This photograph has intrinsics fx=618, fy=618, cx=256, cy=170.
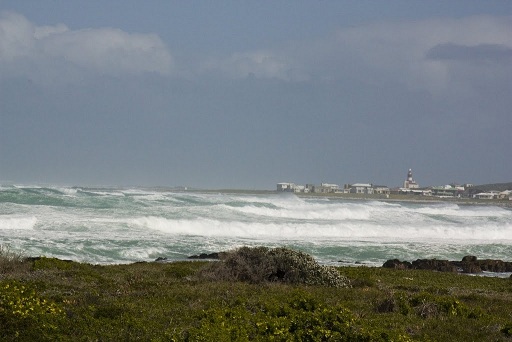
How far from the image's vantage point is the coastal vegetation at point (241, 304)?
941cm

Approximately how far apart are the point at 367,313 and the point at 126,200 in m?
58.8

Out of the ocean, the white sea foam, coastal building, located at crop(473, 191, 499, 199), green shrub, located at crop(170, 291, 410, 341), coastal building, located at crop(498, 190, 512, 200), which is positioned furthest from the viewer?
coastal building, located at crop(473, 191, 499, 199)

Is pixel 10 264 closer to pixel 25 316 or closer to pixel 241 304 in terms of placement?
pixel 241 304

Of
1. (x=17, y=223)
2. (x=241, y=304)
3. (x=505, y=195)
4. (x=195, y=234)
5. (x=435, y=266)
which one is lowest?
(x=195, y=234)

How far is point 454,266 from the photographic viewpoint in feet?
89.2

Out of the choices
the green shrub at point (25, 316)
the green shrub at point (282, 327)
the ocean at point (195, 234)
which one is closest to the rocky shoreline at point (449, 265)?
the ocean at point (195, 234)

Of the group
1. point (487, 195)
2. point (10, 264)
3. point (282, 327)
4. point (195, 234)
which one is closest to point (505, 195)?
point (487, 195)

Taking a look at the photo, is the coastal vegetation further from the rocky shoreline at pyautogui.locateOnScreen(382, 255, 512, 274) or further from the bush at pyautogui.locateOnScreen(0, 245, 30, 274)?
the rocky shoreline at pyautogui.locateOnScreen(382, 255, 512, 274)

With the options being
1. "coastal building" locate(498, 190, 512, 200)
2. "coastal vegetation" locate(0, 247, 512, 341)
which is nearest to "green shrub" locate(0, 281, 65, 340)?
"coastal vegetation" locate(0, 247, 512, 341)

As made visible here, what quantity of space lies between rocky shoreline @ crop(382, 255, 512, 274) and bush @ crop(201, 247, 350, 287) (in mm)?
10069

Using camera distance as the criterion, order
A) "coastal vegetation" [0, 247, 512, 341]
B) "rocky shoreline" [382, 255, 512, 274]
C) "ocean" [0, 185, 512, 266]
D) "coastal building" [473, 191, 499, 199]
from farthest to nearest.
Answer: "coastal building" [473, 191, 499, 199]
"ocean" [0, 185, 512, 266]
"rocky shoreline" [382, 255, 512, 274]
"coastal vegetation" [0, 247, 512, 341]

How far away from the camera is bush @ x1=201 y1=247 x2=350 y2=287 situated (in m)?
16.3

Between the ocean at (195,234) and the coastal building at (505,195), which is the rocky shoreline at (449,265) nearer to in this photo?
the ocean at (195,234)

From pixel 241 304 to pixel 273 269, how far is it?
15.6 feet
